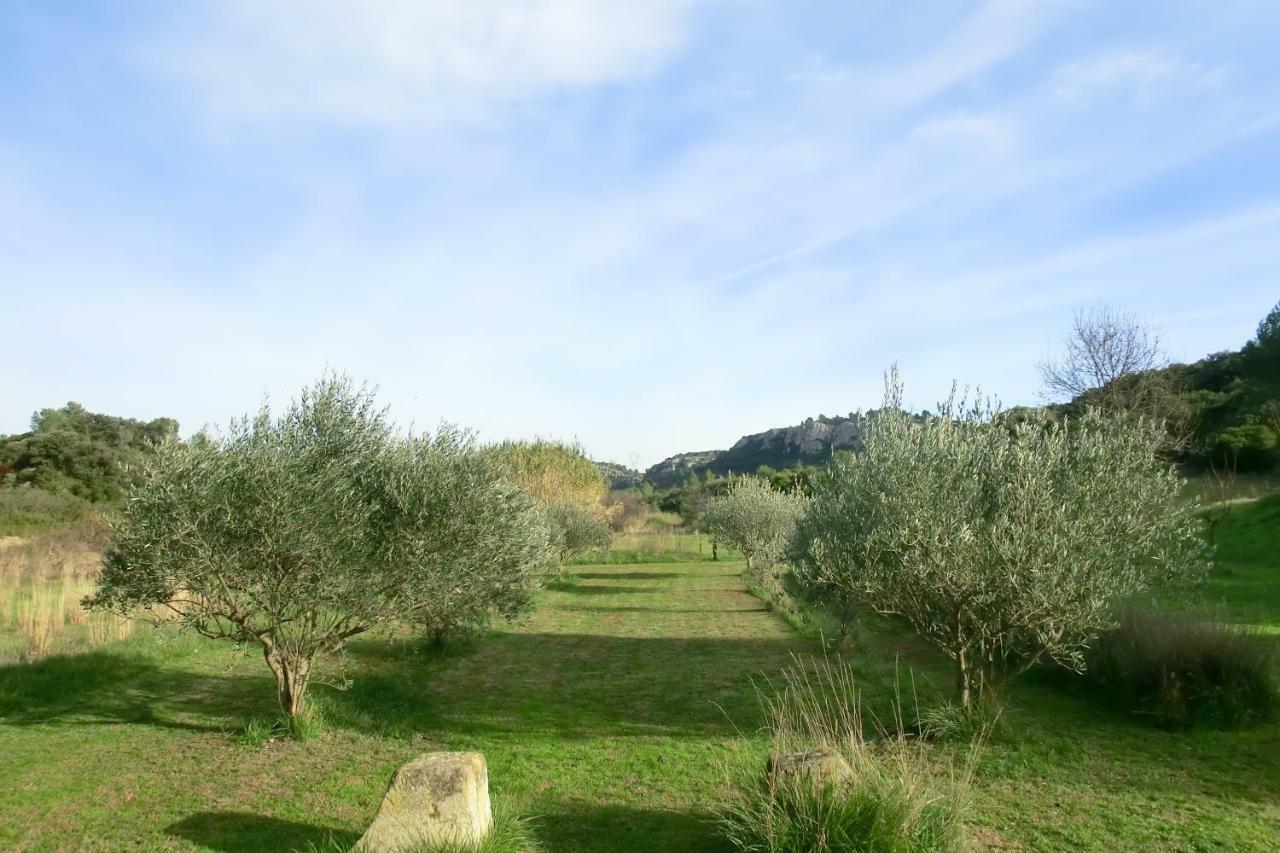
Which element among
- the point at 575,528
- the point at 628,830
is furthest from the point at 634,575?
the point at 628,830

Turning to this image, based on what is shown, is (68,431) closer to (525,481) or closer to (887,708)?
(525,481)

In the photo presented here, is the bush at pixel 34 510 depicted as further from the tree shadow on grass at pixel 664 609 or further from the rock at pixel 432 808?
the rock at pixel 432 808

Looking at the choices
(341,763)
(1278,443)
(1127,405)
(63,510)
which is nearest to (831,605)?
(341,763)

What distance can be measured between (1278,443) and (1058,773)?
3322cm

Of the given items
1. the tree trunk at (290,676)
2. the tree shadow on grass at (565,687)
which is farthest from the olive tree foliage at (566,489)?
the tree trunk at (290,676)

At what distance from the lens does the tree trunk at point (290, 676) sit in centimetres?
1041

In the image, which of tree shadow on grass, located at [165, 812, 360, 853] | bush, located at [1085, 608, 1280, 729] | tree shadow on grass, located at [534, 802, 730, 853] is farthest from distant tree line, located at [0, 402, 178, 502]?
bush, located at [1085, 608, 1280, 729]

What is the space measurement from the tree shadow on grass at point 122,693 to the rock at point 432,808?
20.3 ft

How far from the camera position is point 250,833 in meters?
7.38

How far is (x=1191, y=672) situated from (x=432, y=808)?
10.4m

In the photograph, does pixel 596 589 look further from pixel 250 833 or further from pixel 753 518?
pixel 250 833

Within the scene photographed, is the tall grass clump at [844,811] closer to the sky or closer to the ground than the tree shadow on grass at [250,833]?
closer to the sky

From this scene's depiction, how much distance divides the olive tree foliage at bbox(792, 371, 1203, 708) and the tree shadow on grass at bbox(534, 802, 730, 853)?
3.87 metres

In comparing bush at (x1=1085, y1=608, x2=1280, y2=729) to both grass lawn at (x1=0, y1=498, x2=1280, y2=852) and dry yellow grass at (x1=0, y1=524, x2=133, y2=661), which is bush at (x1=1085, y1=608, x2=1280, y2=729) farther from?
dry yellow grass at (x1=0, y1=524, x2=133, y2=661)
